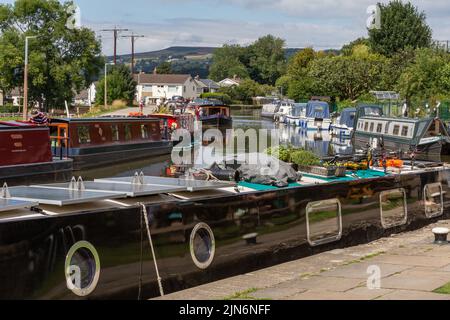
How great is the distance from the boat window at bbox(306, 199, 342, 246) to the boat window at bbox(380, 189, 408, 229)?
1.61 metres

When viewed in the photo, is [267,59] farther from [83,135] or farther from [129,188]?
[129,188]

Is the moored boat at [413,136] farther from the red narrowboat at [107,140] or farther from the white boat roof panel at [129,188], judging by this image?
the white boat roof panel at [129,188]

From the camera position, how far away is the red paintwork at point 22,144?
72.9ft

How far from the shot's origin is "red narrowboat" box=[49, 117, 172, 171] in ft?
92.5

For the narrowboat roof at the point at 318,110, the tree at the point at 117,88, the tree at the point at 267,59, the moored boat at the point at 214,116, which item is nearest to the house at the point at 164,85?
the tree at the point at 267,59

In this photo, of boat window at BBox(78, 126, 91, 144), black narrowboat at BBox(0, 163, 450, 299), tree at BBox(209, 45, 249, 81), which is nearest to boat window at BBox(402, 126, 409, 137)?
boat window at BBox(78, 126, 91, 144)

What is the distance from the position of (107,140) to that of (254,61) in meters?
148

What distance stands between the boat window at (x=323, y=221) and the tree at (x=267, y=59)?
154995 millimetres

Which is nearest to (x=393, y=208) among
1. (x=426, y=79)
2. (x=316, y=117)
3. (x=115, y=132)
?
(x=115, y=132)

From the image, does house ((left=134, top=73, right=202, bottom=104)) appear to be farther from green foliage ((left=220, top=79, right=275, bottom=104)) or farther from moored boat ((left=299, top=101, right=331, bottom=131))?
moored boat ((left=299, top=101, right=331, bottom=131))

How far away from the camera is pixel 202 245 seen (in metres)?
8.95

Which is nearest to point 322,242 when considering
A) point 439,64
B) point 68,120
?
point 68,120
